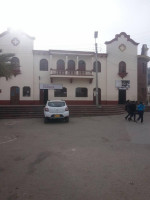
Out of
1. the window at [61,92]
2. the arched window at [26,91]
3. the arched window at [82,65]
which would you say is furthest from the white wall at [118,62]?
the arched window at [26,91]

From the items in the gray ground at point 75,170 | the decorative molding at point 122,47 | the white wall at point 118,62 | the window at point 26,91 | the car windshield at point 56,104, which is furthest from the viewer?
the decorative molding at point 122,47

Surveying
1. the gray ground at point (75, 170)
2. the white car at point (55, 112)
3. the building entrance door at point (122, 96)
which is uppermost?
the building entrance door at point (122, 96)

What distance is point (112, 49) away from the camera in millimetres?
24609

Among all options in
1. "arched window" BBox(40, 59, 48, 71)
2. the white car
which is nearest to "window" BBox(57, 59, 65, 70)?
"arched window" BBox(40, 59, 48, 71)


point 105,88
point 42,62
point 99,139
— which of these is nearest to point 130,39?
point 105,88

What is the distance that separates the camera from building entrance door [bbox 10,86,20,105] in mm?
22828

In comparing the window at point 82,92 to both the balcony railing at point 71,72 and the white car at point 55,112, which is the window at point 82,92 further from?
the white car at point 55,112

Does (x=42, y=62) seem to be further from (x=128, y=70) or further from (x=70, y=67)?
(x=128, y=70)

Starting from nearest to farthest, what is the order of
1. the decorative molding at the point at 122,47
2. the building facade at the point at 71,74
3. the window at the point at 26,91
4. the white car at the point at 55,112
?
the white car at the point at 55,112
the building facade at the point at 71,74
the window at the point at 26,91
the decorative molding at the point at 122,47

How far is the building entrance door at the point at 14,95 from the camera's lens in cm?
2283

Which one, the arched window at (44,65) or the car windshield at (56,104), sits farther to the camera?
the arched window at (44,65)

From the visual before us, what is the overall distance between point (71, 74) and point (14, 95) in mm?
8128

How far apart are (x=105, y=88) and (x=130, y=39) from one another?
26.5ft

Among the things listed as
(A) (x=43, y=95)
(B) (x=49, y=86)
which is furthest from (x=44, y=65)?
(A) (x=43, y=95)
